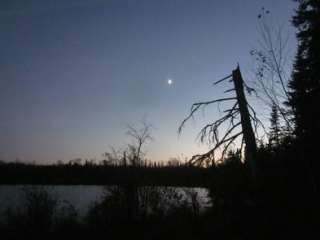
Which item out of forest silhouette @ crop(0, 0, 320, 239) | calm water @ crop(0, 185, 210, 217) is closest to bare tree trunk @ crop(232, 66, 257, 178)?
forest silhouette @ crop(0, 0, 320, 239)

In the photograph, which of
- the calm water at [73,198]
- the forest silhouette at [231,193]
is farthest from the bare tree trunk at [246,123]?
the calm water at [73,198]

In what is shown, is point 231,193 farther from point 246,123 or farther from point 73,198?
point 73,198

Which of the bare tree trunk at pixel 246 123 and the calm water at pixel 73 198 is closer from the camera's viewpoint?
the bare tree trunk at pixel 246 123

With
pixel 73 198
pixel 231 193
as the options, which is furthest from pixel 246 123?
pixel 73 198

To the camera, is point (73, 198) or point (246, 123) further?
point (73, 198)

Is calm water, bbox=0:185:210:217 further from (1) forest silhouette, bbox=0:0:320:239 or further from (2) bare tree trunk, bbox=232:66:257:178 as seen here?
(2) bare tree trunk, bbox=232:66:257:178

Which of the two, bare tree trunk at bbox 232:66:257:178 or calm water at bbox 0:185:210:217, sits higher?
bare tree trunk at bbox 232:66:257:178

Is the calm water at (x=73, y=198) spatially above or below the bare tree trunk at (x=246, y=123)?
below

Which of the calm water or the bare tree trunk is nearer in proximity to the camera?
the bare tree trunk

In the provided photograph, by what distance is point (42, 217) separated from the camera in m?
14.3

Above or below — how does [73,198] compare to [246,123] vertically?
below

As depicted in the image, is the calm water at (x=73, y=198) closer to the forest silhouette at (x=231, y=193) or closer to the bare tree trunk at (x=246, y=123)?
the forest silhouette at (x=231, y=193)

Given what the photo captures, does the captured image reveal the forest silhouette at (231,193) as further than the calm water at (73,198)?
No

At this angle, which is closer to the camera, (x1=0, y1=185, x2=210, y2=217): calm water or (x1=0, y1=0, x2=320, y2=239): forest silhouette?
(x1=0, y1=0, x2=320, y2=239): forest silhouette
